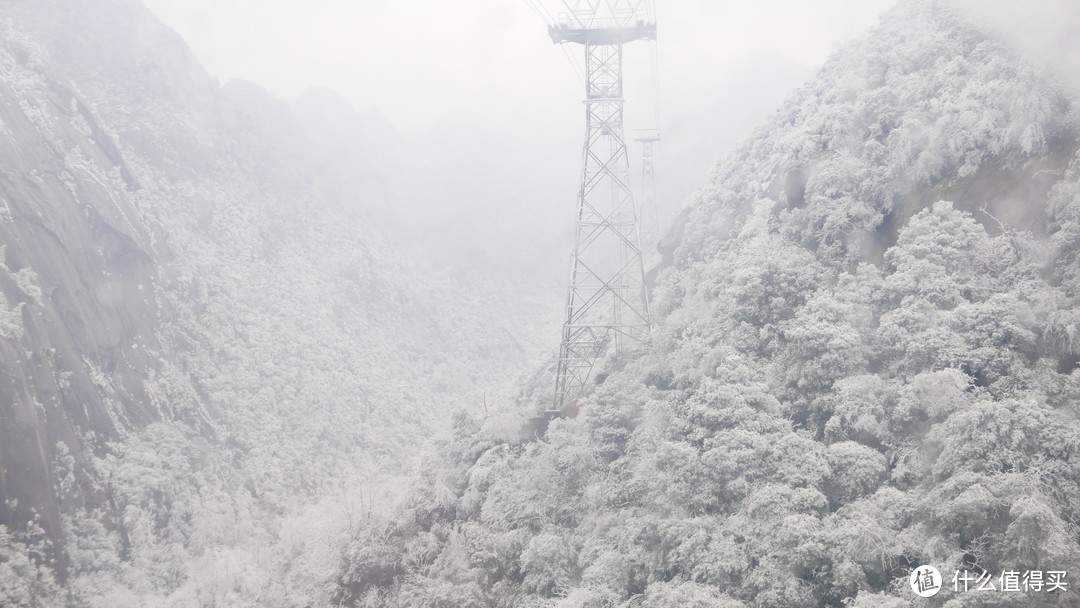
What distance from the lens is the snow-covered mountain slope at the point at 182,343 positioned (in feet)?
112

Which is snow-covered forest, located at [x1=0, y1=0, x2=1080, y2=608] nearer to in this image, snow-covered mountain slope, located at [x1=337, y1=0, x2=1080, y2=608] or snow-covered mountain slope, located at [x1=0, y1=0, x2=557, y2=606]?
snow-covered mountain slope, located at [x1=337, y1=0, x2=1080, y2=608]

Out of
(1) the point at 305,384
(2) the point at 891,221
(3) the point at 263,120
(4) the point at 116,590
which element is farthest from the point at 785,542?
(3) the point at 263,120

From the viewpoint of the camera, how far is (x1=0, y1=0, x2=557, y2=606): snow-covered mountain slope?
112ft

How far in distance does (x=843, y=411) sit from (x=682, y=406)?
4.79 meters

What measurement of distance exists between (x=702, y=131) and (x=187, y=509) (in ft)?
267

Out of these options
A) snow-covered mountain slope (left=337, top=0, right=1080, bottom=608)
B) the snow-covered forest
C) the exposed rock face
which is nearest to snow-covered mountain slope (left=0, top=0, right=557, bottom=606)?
the exposed rock face

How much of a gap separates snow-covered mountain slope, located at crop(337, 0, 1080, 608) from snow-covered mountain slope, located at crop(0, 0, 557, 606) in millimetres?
9165

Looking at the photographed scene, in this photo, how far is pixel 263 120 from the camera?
108312 mm

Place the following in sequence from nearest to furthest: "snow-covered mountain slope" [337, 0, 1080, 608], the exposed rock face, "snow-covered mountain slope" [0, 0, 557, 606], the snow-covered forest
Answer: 1. "snow-covered mountain slope" [337, 0, 1080, 608]
2. the snow-covered forest
3. the exposed rock face
4. "snow-covered mountain slope" [0, 0, 557, 606]

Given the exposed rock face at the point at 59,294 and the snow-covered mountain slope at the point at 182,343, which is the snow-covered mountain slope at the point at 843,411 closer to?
the snow-covered mountain slope at the point at 182,343

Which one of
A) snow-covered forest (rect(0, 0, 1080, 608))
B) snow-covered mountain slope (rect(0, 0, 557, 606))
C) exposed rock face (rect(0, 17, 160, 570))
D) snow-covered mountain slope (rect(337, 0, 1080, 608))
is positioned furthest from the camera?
snow-covered mountain slope (rect(0, 0, 557, 606))

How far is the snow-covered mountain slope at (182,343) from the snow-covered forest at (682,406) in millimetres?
282

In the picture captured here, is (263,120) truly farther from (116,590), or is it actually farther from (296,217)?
(116,590)

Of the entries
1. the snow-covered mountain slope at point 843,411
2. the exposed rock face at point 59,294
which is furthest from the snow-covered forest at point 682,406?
the exposed rock face at point 59,294
